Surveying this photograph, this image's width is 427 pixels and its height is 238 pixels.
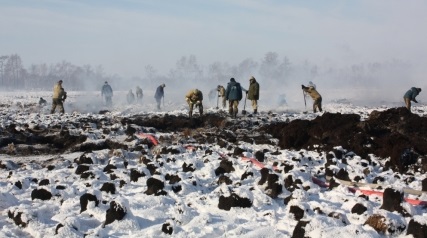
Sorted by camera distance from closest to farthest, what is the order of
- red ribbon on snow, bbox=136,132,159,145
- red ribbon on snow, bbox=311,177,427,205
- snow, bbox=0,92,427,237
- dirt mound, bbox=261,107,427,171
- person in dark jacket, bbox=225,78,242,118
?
snow, bbox=0,92,427,237
red ribbon on snow, bbox=311,177,427,205
dirt mound, bbox=261,107,427,171
red ribbon on snow, bbox=136,132,159,145
person in dark jacket, bbox=225,78,242,118

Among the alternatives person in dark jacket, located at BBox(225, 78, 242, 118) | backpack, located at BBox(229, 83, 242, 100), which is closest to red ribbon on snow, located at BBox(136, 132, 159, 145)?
person in dark jacket, located at BBox(225, 78, 242, 118)

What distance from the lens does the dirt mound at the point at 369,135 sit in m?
9.14

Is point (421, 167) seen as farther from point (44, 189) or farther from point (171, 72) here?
point (171, 72)

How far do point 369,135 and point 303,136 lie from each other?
1.65 meters

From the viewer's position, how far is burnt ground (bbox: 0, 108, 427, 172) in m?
9.70

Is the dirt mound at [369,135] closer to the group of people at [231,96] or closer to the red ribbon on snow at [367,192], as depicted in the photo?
the red ribbon on snow at [367,192]

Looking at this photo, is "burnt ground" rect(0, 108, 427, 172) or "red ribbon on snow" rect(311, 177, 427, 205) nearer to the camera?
"red ribbon on snow" rect(311, 177, 427, 205)

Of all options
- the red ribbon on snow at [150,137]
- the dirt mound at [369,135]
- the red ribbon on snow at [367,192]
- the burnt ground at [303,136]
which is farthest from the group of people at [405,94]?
the red ribbon on snow at [367,192]

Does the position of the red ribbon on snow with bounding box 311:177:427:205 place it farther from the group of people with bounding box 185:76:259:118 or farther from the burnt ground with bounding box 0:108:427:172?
the group of people with bounding box 185:76:259:118

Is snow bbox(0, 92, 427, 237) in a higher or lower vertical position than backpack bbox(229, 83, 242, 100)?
lower

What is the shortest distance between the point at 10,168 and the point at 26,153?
235 centimetres

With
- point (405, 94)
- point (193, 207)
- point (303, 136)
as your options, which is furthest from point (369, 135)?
point (405, 94)

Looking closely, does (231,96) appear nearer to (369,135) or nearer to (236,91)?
(236,91)

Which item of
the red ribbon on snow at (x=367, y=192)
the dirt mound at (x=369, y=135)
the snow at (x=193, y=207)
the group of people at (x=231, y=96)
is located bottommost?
the snow at (x=193, y=207)
